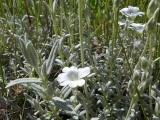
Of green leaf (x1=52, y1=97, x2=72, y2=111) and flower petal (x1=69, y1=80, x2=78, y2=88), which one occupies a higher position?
flower petal (x1=69, y1=80, x2=78, y2=88)

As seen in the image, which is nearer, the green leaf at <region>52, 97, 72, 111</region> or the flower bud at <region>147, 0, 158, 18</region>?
the flower bud at <region>147, 0, 158, 18</region>

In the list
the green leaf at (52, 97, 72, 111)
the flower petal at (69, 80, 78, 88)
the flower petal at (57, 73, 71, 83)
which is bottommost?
the green leaf at (52, 97, 72, 111)

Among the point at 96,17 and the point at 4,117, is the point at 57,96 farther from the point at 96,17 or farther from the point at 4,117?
the point at 96,17

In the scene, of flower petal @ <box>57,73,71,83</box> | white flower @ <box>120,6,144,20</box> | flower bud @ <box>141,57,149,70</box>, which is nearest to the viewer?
flower bud @ <box>141,57,149,70</box>

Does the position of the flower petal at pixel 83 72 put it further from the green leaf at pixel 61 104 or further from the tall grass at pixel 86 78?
the green leaf at pixel 61 104

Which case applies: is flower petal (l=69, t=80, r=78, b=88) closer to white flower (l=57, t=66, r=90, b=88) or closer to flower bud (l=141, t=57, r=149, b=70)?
white flower (l=57, t=66, r=90, b=88)

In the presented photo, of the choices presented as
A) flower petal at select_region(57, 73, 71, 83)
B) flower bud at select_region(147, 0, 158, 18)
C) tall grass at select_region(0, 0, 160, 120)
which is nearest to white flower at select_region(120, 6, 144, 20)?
tall grass at select_region(0, 0, 160, 120)

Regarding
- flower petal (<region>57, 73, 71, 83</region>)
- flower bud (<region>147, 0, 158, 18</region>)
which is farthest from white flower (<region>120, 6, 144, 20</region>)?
flower petal (<region>57, 73, 71, 83</region>)

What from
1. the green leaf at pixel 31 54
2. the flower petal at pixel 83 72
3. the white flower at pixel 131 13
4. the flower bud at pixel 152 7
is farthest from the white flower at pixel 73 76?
the white flower at pixel 131 13

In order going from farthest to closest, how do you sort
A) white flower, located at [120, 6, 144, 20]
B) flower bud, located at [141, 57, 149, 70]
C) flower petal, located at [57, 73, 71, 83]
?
white flower, located at [120, 6, 144, 20], flower petal, located at [57, 73, 71, 83], flower bud, located at [141, 57, 149, 70]

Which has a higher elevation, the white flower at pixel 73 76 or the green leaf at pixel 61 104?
the white flower at pixel 73 76

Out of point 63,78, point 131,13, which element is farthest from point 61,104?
point 131,13
